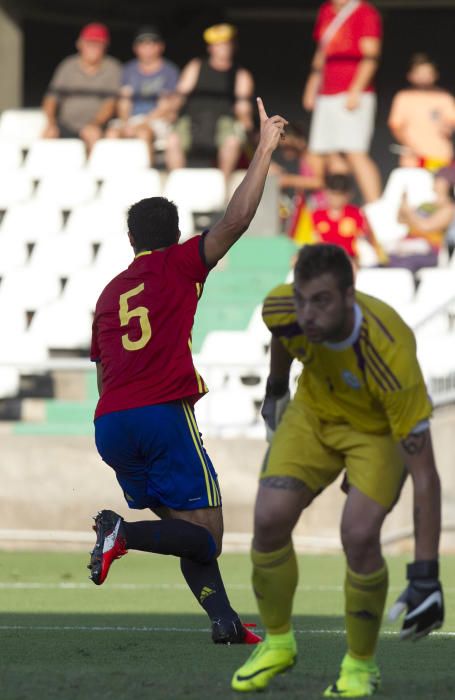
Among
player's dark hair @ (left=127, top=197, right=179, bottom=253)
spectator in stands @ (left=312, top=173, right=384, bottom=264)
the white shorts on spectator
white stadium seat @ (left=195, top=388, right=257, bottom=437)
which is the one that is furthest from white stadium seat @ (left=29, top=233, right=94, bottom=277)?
player's dark hair @ (left=127, top=197, right=179, bottom=253)

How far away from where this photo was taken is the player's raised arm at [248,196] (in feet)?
22.2

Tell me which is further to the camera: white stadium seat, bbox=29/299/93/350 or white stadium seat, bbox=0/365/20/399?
white stadium seat, bbox=29/299/93/350

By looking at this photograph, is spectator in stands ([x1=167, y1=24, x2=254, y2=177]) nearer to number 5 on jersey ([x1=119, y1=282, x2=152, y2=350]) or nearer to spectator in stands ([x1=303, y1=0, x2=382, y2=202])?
spectator in stands ([x1=303, y1=0, x2=382, y2=202])

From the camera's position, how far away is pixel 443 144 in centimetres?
1767

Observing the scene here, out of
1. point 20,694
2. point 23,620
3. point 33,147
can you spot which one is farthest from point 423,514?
point 33,147

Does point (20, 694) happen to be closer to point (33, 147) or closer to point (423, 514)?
point (423, 514)

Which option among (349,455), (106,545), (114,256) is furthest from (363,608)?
(114,256)

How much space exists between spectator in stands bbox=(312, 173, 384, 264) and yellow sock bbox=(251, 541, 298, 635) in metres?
9.48

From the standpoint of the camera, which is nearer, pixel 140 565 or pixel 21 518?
pixel 140 565

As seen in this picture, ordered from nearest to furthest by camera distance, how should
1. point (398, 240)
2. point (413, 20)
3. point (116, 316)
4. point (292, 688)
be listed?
1. point (292, 688)
2. point (116, 316)
3. point (398, 240)
4. point (413, 20)

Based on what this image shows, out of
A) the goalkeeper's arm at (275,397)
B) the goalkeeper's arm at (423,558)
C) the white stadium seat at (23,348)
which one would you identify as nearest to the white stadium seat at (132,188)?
the white stadium seat at (23,348)

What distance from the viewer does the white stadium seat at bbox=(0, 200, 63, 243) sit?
17.6 m

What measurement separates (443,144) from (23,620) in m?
10.0

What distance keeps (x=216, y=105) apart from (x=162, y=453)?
1068 cm
